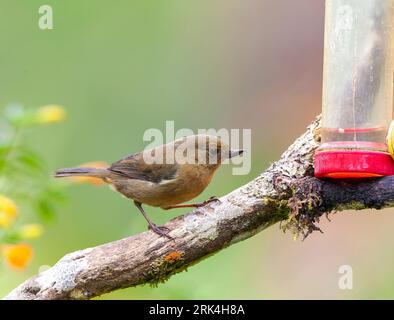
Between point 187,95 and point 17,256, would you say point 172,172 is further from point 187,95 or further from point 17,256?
point 187,95

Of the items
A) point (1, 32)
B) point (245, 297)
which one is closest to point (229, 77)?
point (1, 32)

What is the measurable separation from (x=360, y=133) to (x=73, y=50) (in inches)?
229

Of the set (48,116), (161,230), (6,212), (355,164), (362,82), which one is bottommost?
(161,230)

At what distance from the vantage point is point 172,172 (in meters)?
6.27

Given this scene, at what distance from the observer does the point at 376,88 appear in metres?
5.16

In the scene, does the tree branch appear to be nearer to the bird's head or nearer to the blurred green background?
the bird's head

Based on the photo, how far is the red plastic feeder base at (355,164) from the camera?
5.04 metres

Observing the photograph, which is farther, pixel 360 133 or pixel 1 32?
pixel 1 32

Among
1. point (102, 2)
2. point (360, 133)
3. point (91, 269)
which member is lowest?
point (91, 269)

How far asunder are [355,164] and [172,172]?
5.50ft

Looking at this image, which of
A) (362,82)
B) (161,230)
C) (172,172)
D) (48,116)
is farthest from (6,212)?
(362,82)

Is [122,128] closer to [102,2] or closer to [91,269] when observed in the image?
[102,2]

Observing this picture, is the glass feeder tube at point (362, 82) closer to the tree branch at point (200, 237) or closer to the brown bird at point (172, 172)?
the tree branch at point (200, 237)

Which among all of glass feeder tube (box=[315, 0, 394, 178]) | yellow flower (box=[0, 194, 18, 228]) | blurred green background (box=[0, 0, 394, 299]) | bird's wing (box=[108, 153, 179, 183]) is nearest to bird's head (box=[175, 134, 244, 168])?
bird's wing (box=[108, 153, 179, 183])
